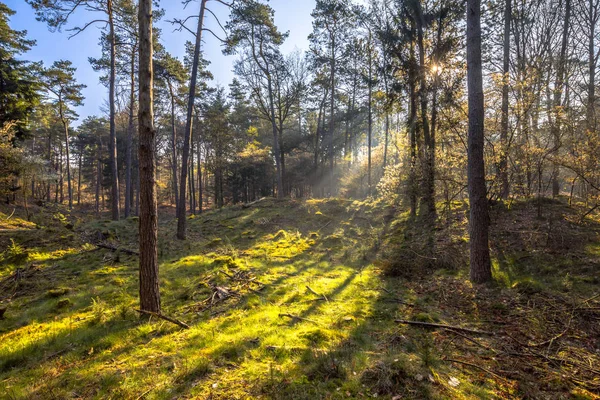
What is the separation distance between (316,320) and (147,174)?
4042mm

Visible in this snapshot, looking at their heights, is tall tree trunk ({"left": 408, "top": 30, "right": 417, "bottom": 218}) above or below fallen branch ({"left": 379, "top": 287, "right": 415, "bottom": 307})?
above

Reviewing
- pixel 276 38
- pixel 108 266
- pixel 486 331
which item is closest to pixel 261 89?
pixel 276 38

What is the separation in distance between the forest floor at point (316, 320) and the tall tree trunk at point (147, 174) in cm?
56

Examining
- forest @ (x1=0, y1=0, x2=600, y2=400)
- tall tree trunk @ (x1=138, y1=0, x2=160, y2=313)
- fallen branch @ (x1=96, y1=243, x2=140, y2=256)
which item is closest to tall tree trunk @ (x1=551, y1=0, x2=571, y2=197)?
forest @ (x1=0, y1=0, x2=600, y2=400)

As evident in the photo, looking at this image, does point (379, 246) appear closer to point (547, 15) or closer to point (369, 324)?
point (369, 324)

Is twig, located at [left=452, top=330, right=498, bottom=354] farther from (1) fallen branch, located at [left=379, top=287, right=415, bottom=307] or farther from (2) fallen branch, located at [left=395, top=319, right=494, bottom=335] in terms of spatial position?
(1) fallen branch, located at [left=379, top=287, right=415, bottom=307]

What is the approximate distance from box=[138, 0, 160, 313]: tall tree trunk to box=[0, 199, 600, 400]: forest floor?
56 centimetres

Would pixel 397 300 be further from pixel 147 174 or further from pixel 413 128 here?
pixel 413 128

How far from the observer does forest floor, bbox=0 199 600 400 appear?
297 cm

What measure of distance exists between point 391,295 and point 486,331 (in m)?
2.17

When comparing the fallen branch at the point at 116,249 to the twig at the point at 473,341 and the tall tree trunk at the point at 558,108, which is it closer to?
the twig at the point at 473,341

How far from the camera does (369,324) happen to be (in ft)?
15.5

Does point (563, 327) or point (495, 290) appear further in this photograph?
point (495, 290)

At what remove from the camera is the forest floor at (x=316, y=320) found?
2971mm
